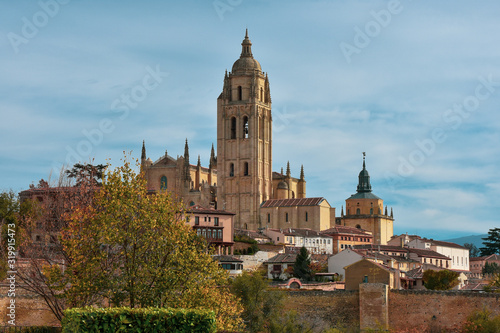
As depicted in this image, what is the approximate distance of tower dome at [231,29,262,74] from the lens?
114m

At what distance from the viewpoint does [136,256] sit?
86.6 feet

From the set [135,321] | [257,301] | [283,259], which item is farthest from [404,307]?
[135,321]

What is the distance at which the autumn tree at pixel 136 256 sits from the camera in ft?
85.7

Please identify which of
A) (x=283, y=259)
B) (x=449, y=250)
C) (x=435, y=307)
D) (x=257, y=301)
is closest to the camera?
(x=257, y=301)

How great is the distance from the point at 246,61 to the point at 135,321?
94500 millimetres

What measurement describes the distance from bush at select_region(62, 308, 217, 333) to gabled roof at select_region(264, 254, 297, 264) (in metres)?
47.3

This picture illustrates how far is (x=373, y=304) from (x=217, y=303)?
23.5 m

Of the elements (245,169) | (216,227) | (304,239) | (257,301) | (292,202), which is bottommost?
(257,301)

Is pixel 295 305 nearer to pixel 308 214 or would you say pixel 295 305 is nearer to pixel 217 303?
pixel 217 303

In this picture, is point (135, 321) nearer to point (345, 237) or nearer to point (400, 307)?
point (400, 307)

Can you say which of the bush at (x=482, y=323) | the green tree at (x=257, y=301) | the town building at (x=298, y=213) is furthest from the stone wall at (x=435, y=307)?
the town building at (x=298, y=213)

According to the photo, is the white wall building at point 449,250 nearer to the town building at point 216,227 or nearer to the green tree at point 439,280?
the green tree at point 439,280

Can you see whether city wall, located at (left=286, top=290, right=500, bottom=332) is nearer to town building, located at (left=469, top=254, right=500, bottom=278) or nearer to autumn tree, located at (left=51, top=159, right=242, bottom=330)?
autumn tree, located at (left=51, top=159, right=242, bottom=330)

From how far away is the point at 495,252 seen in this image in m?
120
